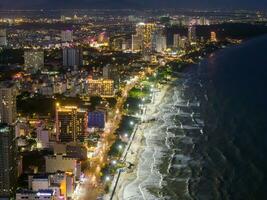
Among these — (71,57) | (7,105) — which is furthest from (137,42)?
(7,105)

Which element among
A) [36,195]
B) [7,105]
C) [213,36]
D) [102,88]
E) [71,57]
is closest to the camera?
[36,195]

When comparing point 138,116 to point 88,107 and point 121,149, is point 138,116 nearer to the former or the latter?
point 88,107

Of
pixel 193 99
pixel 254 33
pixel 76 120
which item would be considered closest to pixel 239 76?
pixel 193 99

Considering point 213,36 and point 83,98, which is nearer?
point 83,98

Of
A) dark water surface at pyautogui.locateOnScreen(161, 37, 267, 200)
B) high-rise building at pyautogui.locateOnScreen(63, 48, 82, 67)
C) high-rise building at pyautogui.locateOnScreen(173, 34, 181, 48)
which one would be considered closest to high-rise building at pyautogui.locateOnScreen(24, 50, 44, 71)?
high-rise building at pyautogui.locateOnScreen(63, 48, 82, 67)

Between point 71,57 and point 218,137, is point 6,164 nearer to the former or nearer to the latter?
point 218,137

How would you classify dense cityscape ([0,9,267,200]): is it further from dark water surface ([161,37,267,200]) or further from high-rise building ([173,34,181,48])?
dark water surface ([161,37,267,200])

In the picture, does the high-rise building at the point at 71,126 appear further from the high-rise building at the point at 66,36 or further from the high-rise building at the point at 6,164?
the high-rise building at the point at 66,36
